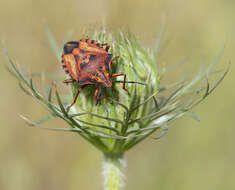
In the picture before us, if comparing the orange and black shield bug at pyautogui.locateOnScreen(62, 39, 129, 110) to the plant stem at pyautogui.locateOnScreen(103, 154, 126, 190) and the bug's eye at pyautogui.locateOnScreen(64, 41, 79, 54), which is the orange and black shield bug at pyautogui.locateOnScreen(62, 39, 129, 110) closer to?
the bug's eye at pyautogui.locateOnScreen(64, 41, 79, 54)

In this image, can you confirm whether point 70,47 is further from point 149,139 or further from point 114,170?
point 149,139

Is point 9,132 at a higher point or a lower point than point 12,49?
lower

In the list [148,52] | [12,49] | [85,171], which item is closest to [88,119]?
[148,52]

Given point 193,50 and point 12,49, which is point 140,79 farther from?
point 12,49

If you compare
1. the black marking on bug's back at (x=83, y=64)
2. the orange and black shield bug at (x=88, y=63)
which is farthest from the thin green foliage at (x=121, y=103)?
the black marking on bug's back at (x=83, y=64)

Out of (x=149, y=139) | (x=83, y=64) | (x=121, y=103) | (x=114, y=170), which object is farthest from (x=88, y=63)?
(x=149, y=139)
